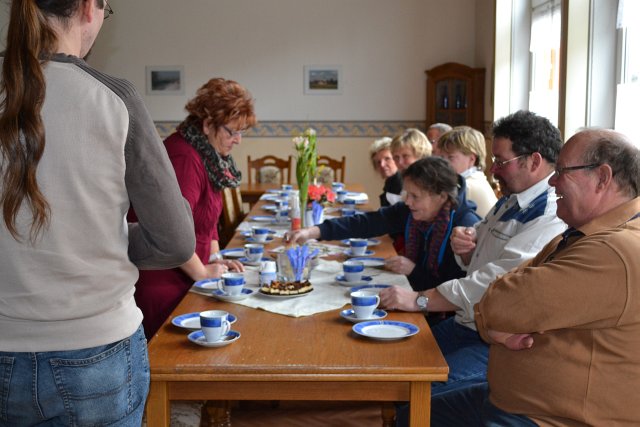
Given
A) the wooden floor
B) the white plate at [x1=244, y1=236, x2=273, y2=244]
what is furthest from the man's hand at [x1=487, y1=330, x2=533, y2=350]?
the white plate at [x1=244, y1=236, x2=273, y2=244]

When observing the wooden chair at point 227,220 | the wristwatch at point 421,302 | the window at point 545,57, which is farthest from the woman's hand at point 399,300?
the window at point 545,57

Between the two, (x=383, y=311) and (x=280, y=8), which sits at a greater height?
(x=280, y=8)

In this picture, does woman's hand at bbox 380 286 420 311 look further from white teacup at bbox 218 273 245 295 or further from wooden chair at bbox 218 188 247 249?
wooden chair at bbox 218 188 247 249

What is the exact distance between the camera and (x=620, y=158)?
1900 millimetres

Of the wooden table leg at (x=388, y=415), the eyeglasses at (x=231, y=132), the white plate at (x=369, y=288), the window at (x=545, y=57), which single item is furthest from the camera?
the window at (x=545, y=57)

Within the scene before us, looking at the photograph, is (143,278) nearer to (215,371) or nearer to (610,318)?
(215,371)

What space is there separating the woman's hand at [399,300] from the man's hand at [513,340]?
Result: 0.46 metres

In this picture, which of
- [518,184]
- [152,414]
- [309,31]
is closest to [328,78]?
[309,31]

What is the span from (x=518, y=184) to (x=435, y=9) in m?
7.02

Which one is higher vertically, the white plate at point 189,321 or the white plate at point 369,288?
the white plate at point 369,288

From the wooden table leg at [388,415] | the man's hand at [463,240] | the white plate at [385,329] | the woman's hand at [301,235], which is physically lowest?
the wooden table leg at [388,415]

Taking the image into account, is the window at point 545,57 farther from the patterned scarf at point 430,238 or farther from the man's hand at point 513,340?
the man's hand at point 513,340

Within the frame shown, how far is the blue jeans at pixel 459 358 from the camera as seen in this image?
2492 mm

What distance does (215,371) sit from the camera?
1.89m
